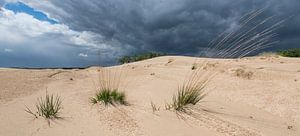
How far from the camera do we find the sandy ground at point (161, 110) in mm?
3139

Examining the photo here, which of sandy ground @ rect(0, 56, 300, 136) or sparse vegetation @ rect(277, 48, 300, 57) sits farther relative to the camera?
sparse vegetation @ rect(277, 48, 300, 57)

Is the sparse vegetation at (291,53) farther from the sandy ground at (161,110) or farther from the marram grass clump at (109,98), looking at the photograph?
the marram grass clump at (109,98)

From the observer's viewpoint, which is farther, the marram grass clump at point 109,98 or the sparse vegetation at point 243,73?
the sparse vegetation at point 243,73

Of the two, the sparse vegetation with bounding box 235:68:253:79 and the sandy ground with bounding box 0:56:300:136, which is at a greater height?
the sparse vegetation with bounding box 235:68:253:79

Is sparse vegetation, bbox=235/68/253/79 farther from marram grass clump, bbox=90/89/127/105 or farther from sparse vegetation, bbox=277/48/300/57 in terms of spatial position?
sparse vegetation, bbox=277/48/300/57

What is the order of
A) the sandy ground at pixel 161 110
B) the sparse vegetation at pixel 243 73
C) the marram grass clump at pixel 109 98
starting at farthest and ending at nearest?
the sparse vegetation at pixel 243 73 → the marram grass clump at pixel 109 98 → the sandy ground at pixel 161 110

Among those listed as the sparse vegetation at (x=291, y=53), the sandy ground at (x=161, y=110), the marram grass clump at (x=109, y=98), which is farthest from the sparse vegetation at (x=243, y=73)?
the sparse vegetation at (x=291, y=53)

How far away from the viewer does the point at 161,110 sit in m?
3.68

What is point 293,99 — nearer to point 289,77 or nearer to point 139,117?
point 289,77

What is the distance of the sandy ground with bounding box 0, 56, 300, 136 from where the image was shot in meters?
3.14

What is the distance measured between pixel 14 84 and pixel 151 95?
95.6 inches

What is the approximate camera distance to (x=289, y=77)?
568 cm

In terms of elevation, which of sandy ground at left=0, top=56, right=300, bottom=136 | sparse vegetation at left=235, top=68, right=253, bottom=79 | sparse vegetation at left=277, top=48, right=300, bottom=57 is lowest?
sandy ground at left=0, top=56, right=300, bottom=136

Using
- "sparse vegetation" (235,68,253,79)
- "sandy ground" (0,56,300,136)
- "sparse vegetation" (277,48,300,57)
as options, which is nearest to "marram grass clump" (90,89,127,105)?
"sandy ground" (0,56,300,136)
